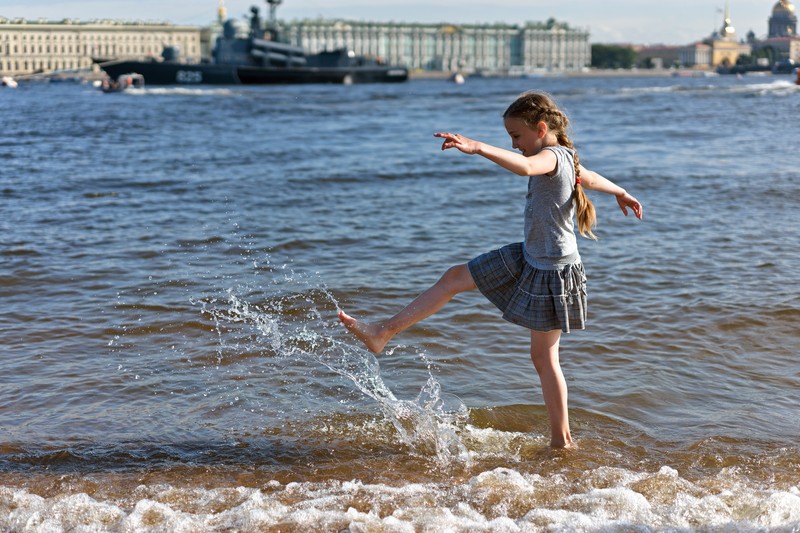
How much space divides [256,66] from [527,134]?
67.8 meters

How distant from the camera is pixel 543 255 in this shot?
3385mm

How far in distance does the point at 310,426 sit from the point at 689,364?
219 centimetres

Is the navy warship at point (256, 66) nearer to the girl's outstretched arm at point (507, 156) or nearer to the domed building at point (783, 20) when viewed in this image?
the girl's outstretched arm at point (507, 156)

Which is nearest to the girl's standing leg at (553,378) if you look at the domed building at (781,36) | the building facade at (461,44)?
the domed building at (781,36)

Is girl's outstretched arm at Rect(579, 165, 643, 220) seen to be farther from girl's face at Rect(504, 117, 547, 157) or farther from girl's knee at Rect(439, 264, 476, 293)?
girl's knee at Rect(439, 264, 476, 293)

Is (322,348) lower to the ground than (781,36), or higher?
lower

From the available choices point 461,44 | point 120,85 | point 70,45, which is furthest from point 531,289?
point 461,44

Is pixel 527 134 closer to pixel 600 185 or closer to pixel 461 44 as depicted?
pixel 600 185

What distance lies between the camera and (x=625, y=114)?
2786cm

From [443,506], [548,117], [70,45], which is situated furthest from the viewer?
[70,45]

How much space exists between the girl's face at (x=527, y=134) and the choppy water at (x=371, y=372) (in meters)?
1.26

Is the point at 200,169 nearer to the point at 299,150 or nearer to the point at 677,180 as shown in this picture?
the point at 299,150

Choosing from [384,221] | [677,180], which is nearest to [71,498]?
[384,221]

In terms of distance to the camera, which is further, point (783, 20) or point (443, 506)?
point (783, 20)
